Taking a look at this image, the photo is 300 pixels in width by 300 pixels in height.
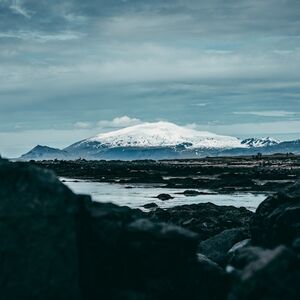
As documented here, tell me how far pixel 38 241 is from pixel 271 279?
15.7 feet

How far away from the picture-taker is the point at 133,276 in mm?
14344

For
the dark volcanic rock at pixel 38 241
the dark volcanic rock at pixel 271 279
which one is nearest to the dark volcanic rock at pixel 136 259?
the dark volcanic rock at pixel 38 241

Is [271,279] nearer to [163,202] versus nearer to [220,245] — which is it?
[220,245]

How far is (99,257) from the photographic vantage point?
47.0 feet

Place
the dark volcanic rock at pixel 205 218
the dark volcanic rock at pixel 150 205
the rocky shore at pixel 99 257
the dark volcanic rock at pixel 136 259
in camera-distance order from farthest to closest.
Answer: the dark volcanic rock at pixel 150 205, the dark volcanic rock at pixel 205 218, the dark volcanic rock at pixel 136 259, the rocky shore at pixel 99 257

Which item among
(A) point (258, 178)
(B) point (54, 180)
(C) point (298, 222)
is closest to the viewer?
(B) point (54, 180)

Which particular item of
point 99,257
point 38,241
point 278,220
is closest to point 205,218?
point 278,220

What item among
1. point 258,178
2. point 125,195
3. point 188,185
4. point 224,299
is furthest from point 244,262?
point 258,178

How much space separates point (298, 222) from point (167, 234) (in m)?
8.20

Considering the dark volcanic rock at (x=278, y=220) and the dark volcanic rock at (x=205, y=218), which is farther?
the dark volcanic rock at (x=205, y=218)

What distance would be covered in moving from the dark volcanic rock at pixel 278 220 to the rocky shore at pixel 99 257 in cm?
539

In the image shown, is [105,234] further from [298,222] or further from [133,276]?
[298,222]

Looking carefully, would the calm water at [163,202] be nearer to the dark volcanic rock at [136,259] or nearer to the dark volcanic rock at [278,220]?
the dark volcanic rock at [278,220]

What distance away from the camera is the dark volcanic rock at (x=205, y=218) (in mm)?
34531
